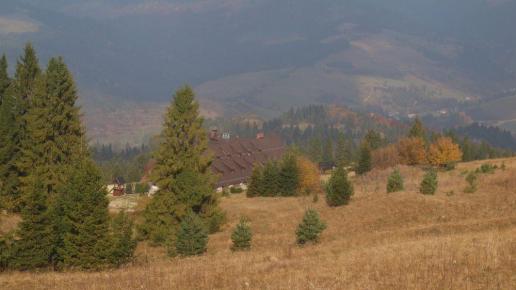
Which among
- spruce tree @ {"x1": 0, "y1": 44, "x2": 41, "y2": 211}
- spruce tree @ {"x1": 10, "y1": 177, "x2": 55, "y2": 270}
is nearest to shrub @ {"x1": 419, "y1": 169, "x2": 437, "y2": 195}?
spruce tree @ {"x1": 10, "y1": 177, "x2": 55, "y2": 270}

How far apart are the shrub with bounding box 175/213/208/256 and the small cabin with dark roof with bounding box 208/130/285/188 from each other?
82.2m

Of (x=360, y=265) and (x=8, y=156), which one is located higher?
(x=8, y=156)

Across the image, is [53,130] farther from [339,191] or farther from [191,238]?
[339,191]

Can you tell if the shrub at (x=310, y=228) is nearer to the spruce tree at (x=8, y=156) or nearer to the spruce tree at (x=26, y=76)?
the spruce tree at (x=8, y=156)

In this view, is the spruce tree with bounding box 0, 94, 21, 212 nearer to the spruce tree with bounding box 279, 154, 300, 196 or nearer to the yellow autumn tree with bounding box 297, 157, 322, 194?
the spruce tree with bounding box 279, 154, 300, 196

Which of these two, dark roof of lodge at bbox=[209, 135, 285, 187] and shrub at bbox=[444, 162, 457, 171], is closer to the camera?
shrub at bbox=[444, 162, 457, 171]

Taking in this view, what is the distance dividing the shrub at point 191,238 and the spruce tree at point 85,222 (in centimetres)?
493

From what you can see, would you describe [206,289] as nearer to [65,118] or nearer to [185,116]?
[185,116]

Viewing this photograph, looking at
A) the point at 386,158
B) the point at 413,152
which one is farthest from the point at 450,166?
the point at 386,158

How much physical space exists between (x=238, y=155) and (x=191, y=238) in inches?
4035

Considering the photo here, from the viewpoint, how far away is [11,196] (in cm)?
5072

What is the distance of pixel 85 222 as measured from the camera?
30375mm

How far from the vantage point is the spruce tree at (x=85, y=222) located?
30219mm

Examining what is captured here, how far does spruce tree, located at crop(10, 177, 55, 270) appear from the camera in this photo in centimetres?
3014
